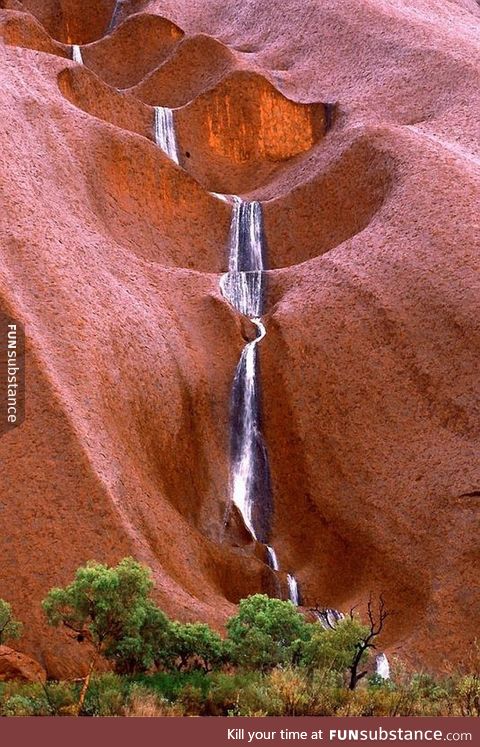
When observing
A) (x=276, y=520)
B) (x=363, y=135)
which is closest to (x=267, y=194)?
(x=363, y=135)

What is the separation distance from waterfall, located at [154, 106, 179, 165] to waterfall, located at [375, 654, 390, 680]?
22265mm

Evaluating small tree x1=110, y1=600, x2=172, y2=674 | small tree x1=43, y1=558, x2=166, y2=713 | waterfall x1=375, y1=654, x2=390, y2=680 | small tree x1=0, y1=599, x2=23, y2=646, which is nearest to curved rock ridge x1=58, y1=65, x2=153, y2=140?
waterfall x1=375, y1=654, x2=390, y2=680

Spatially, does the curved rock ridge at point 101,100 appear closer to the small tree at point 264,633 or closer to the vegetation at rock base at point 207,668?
the vegetation at rock base at point 207,668

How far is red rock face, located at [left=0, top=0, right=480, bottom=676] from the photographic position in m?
26.9

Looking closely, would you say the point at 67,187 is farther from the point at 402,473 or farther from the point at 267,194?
the point at 402,473

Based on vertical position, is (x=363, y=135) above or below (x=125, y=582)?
above

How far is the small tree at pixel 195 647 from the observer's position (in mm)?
23156

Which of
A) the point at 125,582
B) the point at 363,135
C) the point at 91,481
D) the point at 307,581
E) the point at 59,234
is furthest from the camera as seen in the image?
the point at 363,135

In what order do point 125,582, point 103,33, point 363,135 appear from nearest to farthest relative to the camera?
point 125,582, point 363,135, point 103,33

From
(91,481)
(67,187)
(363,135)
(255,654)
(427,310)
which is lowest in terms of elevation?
(255,654)

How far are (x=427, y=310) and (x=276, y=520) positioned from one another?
6.85 metres

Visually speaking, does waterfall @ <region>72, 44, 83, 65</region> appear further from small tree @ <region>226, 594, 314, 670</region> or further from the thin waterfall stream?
small tree @ <region>226, 594, 314, 670</region>

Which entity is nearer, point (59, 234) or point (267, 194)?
point (59, 234)

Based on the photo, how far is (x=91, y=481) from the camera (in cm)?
2611
